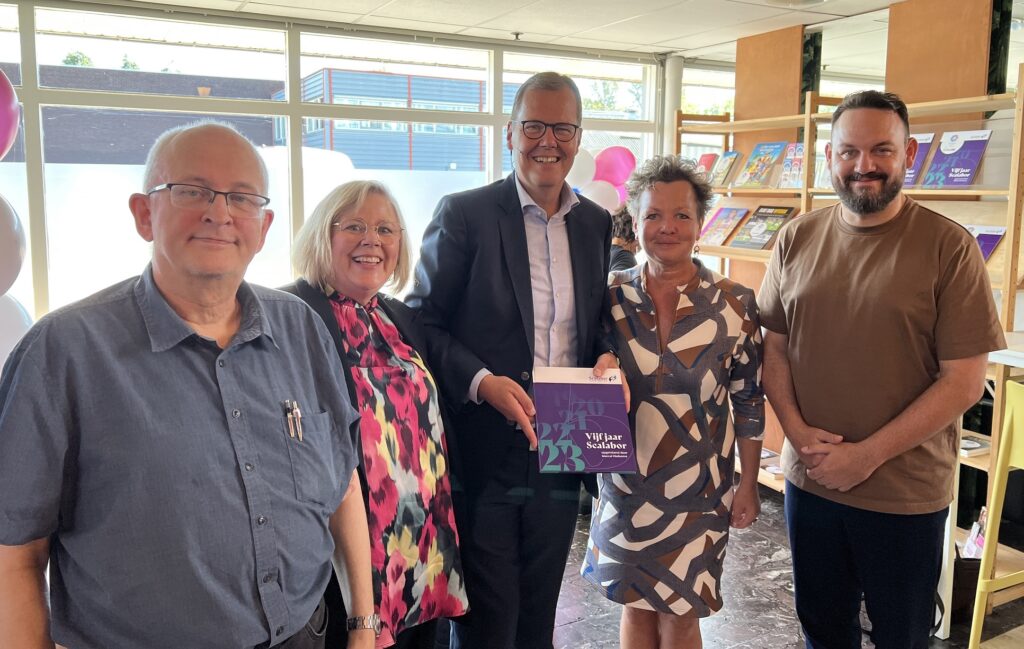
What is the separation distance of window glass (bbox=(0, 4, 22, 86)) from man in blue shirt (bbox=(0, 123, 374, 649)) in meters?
4.77

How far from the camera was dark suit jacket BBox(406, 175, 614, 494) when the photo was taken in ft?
6.49

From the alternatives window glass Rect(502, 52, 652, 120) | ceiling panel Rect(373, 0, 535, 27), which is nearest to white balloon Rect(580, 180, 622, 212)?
ceiling panel Rect(373, 0, 535, 27)

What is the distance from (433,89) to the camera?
256 inches

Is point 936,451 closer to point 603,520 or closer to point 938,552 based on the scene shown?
point 938,552

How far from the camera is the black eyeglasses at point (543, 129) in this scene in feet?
6.45

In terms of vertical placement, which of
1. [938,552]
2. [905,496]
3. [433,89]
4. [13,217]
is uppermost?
[433,89]

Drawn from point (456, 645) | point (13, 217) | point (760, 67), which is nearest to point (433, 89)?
point (760, 67)

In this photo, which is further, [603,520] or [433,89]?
[433,89]

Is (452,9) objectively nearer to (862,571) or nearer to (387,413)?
(387,413)

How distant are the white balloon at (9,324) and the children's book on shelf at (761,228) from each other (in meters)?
4.16

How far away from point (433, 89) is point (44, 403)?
5772 millimetres

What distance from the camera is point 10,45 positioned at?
16.4 ft

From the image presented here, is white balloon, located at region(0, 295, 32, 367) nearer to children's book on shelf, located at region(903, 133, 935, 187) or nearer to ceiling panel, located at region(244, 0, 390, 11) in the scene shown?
ceiling panel, located at region(244, 0, 390, 11)

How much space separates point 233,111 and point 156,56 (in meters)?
0.62
